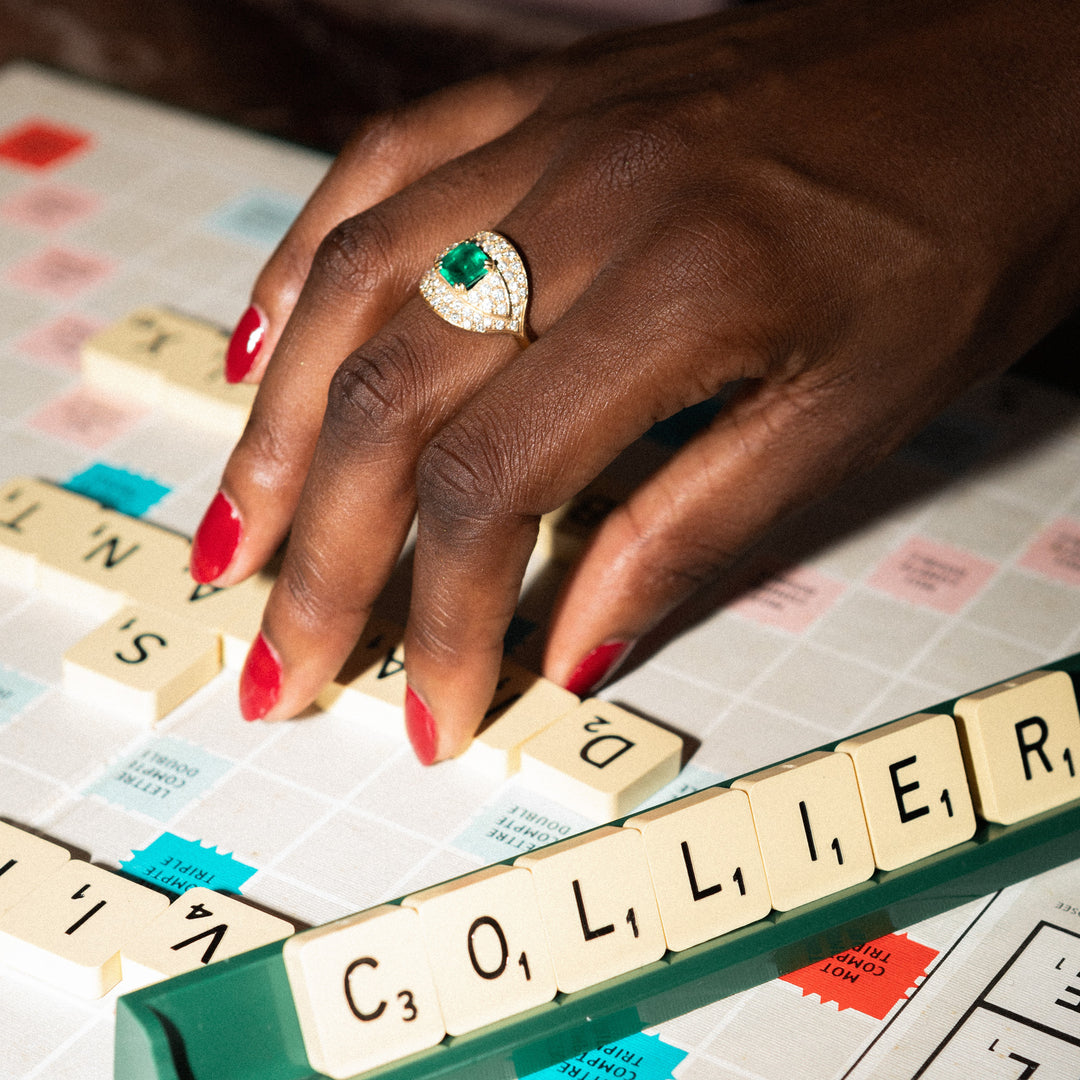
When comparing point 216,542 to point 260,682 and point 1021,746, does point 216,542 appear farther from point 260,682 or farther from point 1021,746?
point 1021,746

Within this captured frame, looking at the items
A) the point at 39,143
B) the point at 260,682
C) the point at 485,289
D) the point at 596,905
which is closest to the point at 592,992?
the point at 596,905

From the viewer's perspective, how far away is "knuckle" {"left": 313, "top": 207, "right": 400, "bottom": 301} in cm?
123

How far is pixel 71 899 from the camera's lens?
39.3 inches

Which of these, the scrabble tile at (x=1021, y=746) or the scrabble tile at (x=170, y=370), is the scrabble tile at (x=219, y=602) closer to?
the scrabble tile at (x=170, y=370)

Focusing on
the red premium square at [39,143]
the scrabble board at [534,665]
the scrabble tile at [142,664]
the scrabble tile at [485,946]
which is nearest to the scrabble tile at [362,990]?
the scrabble tile at [485,946]

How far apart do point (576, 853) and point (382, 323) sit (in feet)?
1.77

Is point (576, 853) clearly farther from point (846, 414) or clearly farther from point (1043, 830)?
point (846, 414)

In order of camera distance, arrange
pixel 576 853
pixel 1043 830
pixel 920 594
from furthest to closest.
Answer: pixel 920 594 → pixel 1043 830 → pixel 576 853

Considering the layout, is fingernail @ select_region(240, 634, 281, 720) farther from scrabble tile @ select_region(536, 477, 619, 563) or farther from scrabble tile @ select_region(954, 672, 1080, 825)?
scrabble tile @ select_region(954, 672, 1080, 825)

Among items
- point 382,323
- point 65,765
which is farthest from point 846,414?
point 65,765

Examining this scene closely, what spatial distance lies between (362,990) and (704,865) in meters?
0.24

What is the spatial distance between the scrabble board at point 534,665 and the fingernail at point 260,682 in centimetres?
3

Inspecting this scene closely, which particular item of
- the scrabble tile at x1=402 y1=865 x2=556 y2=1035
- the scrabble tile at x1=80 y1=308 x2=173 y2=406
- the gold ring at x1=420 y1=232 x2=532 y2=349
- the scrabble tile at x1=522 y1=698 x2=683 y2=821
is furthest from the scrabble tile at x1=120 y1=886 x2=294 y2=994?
the scrabble tile at x1=80 y1=308 x2=173 y2=406

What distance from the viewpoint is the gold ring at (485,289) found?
1128 millimetres
